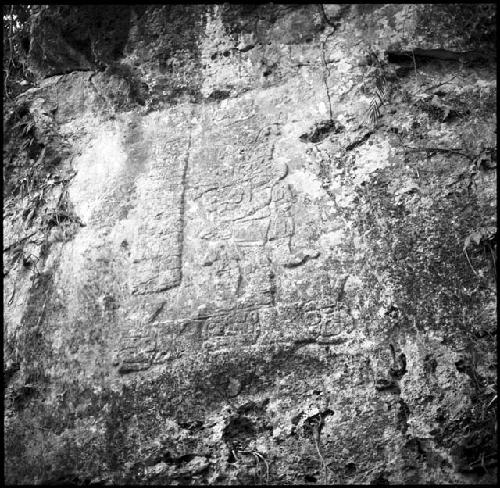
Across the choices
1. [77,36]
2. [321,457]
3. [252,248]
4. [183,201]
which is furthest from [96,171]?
[321,457]

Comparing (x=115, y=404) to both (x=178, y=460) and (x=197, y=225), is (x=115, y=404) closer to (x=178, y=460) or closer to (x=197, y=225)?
(x=178, y=460)

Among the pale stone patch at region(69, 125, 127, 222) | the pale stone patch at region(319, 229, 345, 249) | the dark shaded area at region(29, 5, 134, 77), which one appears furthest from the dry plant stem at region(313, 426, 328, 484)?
the dark shaded area at region(29, 5, 134, 77)

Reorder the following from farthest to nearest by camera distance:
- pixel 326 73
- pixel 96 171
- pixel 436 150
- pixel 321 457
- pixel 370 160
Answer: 1. pixel 96 171
2. pixel 326 73
3. pixel 370 160
4. pixel 436 150
5. pixel 321 457

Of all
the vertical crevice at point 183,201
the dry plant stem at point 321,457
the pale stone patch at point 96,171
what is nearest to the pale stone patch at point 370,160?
the vertical crevice at point 183,201

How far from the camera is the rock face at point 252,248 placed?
136 inches

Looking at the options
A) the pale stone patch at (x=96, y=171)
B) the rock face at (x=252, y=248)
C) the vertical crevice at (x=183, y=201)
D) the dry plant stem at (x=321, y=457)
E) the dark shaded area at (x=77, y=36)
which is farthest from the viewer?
the dark shaded area at (x=77, y=36)

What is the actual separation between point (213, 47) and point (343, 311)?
231 cm

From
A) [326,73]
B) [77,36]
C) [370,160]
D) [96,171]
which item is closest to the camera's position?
[370,160]

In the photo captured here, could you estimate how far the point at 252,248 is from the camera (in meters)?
4.01

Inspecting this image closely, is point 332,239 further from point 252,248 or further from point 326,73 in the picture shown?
point 326,73

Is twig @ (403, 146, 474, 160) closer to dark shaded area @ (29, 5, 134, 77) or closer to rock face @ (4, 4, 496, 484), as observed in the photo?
rock face @ (4, 4, 496, 484)

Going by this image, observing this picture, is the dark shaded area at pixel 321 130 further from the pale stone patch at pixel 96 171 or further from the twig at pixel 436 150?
the pale stone patch at pixel 96 171

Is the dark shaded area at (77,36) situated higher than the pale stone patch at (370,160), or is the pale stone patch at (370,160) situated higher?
the dark shaded area at (77,36)

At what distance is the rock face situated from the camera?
3453 millimetres
